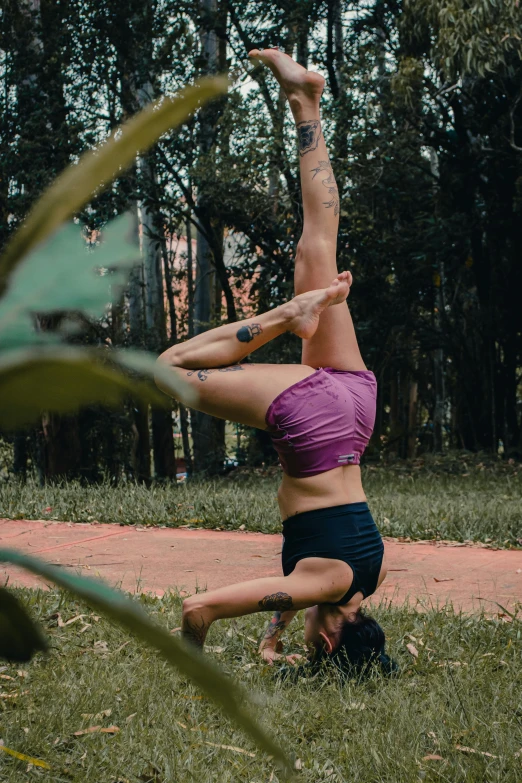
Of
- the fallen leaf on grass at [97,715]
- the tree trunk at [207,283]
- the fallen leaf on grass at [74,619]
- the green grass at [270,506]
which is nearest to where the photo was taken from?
the fallen leaf on grass at [97,715]

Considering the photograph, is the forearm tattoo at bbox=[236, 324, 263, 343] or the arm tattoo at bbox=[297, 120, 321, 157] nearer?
the forearm tattoo at bbox=[236, 324, 263, 343]

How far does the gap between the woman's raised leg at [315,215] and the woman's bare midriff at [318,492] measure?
42 cm

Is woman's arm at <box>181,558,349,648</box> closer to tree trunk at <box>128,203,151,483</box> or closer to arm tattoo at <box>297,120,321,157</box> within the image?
arm tattoo at <box>297,120,321,157</box>

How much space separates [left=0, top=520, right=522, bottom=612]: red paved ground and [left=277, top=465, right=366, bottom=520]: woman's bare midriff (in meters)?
1.05

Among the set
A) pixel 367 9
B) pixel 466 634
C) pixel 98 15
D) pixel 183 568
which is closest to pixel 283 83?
pixel 466 634

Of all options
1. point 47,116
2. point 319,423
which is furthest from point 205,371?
point 47,116

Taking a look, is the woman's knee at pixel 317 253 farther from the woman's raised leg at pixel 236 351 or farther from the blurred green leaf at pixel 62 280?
the blurred green leaf at pixel 62 280

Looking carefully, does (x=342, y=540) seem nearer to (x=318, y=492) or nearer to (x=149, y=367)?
(x=318, y=492)

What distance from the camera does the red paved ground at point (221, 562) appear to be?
4078mm

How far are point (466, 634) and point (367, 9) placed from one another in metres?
9.91

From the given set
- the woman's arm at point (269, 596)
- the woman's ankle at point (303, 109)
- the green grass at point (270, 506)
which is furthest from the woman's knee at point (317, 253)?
the green grass at point (270, 506)

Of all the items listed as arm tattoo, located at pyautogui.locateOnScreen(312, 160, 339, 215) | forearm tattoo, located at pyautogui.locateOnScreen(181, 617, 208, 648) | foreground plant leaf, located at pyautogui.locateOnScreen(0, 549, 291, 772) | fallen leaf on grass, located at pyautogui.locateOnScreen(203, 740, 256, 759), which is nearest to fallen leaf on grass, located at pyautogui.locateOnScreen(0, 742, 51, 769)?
fallen leaf on grass, located at pyautogui.locateOnScreen(203, 740, 256, 759)

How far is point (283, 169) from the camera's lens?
33.1ft

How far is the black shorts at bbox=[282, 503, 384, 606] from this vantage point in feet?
9.59
